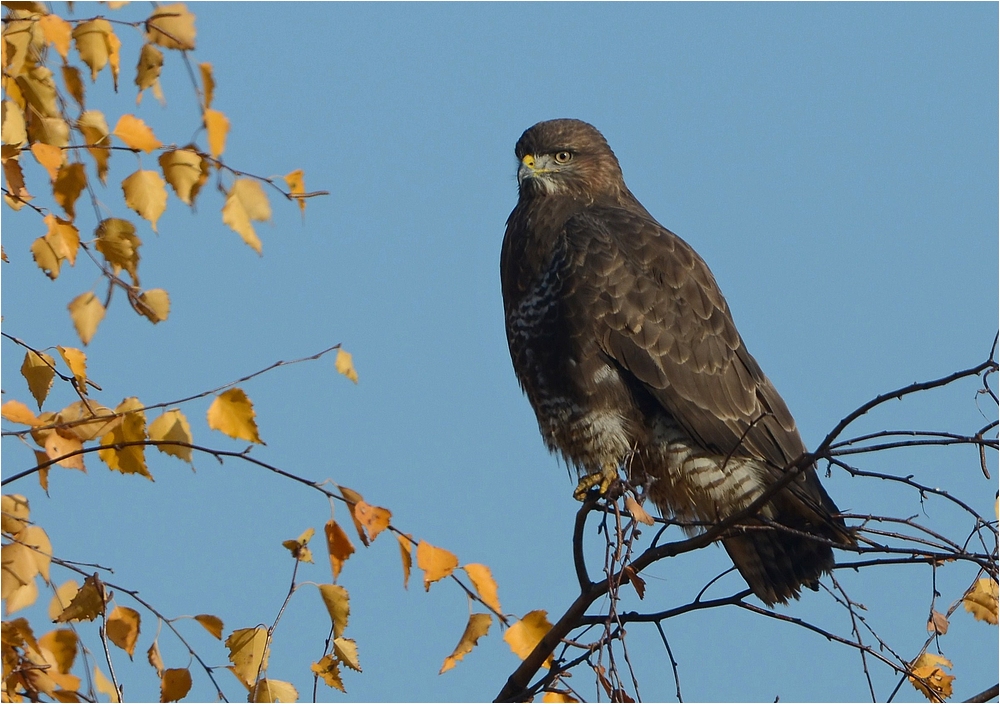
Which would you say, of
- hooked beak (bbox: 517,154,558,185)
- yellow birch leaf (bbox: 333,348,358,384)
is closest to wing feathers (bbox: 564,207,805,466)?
hooked beak (bbox: 517,154,558,185)

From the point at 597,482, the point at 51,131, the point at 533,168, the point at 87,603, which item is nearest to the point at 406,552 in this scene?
the point at 87,603

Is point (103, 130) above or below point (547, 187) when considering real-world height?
below

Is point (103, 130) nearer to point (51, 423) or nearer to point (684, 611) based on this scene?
point (51, 423)

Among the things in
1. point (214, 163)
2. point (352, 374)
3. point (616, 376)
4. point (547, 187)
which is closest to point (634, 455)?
point (616, 376)

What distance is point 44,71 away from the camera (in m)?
2.73

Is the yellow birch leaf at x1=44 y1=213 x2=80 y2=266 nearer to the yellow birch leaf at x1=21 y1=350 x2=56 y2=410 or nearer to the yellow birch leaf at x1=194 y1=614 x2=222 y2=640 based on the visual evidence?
the yellow birch leaf at x1=21 y1=350 x2=56 y2=410

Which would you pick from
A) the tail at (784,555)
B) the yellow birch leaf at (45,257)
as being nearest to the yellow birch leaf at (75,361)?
the yellow birch leaf at (45,257)

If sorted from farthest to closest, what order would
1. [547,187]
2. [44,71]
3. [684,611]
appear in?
[547,187] < [684,611] < [44,71]

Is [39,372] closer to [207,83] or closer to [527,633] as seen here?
[207,83]

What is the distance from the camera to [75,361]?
2631 millimetres

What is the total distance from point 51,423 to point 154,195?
1.79 feet

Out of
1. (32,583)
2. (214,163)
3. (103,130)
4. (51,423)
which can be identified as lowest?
(32,583)

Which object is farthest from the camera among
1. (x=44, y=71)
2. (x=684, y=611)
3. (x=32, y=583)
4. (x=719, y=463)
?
(x=719, y=463)

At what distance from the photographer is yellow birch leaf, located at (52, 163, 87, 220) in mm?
2570
